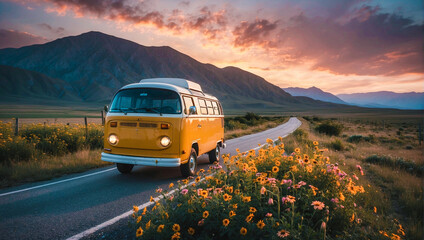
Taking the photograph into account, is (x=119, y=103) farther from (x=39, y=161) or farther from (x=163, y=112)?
(x=39, y=161)

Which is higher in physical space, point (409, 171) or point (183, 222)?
point (183, 222)

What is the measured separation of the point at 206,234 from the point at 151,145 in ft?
11.6

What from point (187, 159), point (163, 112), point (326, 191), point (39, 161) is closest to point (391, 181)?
point (326, 191)

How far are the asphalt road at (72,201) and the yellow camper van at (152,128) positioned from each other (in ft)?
2.16

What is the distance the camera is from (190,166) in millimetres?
6688

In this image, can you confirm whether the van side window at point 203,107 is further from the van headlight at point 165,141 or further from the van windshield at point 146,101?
the van headlight at point 165,141

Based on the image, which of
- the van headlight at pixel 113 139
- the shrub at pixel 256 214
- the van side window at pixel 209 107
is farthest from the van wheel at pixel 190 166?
the shrub at pixel 256 214

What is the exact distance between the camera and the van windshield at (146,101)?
6.16m

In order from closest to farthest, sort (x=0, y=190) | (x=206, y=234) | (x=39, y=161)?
(x=206, y=234) < (x=0, y=190) < (x=39, y=161)

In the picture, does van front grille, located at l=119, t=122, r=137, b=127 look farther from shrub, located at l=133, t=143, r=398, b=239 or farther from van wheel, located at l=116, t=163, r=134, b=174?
shrub, located at l=133, t=143, r=398, b=239

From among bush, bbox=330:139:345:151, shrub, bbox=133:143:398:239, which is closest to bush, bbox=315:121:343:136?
bush, bbox=330:139:345:151

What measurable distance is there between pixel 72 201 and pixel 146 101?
2779 millimetres

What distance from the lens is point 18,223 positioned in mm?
3805

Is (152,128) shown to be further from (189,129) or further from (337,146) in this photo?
(337,146)
